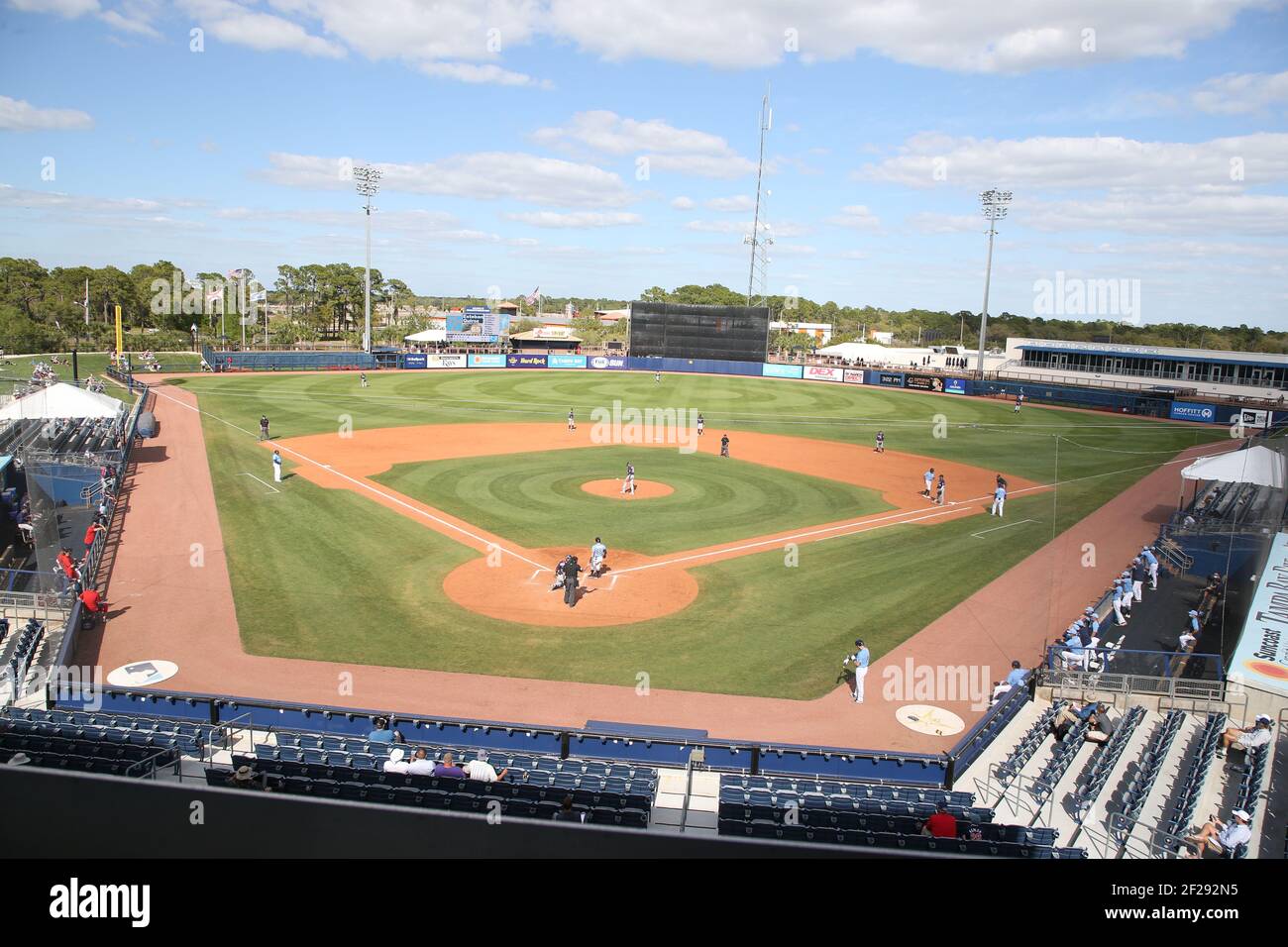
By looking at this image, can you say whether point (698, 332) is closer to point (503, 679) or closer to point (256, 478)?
point (256, 478)

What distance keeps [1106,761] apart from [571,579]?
37.9ft

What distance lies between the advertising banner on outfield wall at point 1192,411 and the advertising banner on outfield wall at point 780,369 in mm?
33331

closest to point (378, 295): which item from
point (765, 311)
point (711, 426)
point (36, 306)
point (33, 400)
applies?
point (36, 306)

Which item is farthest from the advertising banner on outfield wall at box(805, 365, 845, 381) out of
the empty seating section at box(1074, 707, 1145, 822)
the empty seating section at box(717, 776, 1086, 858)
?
the empty seating section at box(717, 776, 1086, 858)

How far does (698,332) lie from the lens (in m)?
84.4

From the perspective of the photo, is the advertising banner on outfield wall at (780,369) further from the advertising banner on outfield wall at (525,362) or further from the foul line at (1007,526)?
the foul line at (1007,526)

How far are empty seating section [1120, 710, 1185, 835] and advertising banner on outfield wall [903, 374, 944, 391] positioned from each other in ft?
221

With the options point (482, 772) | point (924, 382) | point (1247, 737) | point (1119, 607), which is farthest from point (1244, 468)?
point (924, 382)

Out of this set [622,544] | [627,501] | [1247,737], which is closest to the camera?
[1247,737]

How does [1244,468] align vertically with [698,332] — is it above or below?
below

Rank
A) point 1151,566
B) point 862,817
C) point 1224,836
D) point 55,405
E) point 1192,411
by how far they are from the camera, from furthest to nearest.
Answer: point 1192,411 → point 55,405 → point 1151,566 → point 1224,836 → point 862,817

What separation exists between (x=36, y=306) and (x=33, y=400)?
217ft
